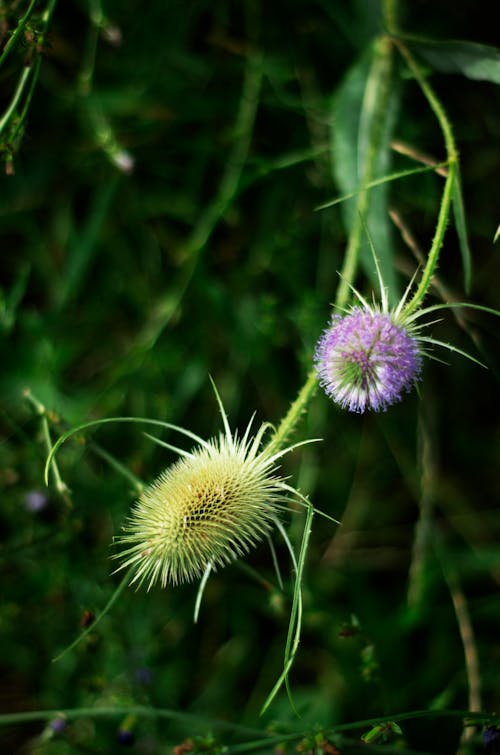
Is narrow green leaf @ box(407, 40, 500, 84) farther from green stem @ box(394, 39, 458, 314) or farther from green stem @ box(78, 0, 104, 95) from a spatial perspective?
green stem @ box(78, 0, 104, 95)

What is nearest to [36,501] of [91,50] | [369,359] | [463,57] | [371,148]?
[369,359]

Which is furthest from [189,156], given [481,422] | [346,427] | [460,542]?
[460,542]

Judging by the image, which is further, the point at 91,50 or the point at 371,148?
the point at 91,50

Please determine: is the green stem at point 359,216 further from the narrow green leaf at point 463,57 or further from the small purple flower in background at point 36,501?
the small purple flower in background at point 36,501

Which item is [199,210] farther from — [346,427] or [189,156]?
[346,427]

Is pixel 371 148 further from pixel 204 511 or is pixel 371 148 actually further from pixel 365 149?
pixel 204 511

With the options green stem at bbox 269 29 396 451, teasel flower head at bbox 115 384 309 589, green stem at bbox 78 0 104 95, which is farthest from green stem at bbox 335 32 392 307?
green stem at bbox 78 0 104 95

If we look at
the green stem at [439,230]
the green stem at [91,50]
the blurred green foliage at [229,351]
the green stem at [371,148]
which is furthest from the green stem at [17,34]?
the green stem at [439,230]
